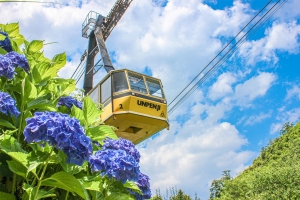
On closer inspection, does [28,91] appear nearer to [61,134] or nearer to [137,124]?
[61,134]

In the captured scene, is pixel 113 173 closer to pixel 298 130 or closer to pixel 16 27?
pixel 16 27

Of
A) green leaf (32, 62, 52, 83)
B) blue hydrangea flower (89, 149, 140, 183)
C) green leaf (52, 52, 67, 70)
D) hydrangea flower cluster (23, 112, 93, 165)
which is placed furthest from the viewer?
green leaf (52, 52, 67, 70)

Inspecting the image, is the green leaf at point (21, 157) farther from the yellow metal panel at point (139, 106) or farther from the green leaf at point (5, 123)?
the yellow metal panel at point (139, 106)

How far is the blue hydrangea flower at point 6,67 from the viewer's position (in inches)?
63.1

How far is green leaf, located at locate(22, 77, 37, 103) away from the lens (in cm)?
161

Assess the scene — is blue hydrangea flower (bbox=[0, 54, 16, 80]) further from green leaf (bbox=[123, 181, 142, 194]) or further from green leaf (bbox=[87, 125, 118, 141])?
green leaf (bbox=[123, 181, 142, 194])

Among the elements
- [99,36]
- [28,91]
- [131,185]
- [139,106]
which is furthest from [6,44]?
[99,36]

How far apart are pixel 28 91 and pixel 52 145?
0.43m

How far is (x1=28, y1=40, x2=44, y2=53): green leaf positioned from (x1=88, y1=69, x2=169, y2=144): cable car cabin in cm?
637

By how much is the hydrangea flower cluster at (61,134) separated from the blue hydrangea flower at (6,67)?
41 cm

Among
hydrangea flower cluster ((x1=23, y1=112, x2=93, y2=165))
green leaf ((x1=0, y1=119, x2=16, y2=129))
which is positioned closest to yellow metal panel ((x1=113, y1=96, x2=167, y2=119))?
green leaf ((x1=0, y1=119, x2=16, y2=129))

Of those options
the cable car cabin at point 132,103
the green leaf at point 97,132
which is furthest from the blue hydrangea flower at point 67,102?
the cable car cabin at point 132,103

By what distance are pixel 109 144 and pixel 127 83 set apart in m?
7.41

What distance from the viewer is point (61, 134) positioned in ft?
4.11
